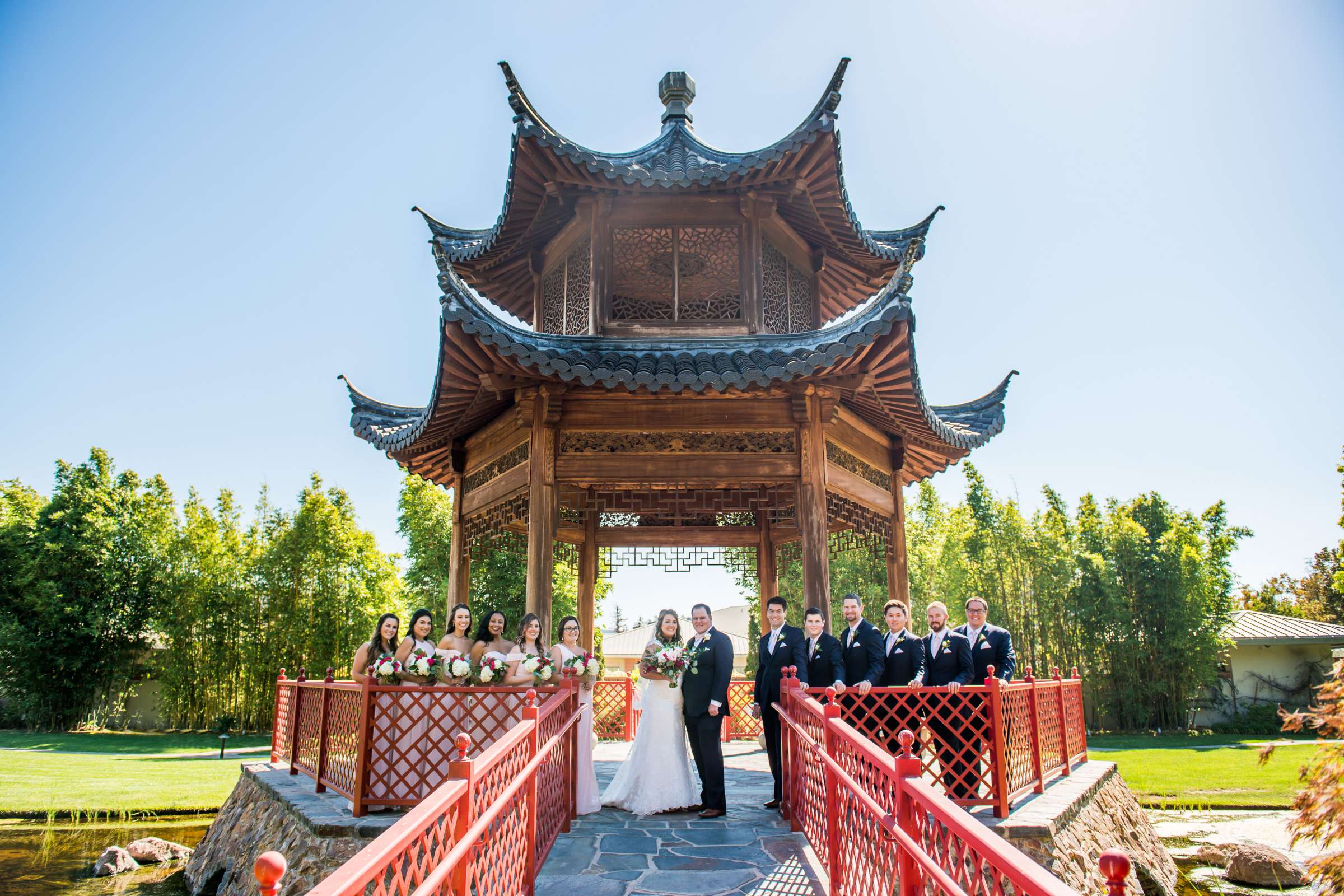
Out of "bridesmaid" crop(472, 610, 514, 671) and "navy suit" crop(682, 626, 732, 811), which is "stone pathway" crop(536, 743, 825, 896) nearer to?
"navy suit" crop(682, 626, 732, 811)

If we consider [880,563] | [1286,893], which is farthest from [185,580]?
[1286,893]

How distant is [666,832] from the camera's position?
236 inches

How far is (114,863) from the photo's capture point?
9859 mm

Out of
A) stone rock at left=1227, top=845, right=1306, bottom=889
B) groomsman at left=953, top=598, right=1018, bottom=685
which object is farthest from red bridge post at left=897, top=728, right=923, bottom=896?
stone rock at left=1227, top=845, right=1306, bottom=889

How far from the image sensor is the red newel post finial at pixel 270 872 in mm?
1737

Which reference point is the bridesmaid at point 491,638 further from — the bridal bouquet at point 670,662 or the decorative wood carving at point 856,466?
the decorative wood carving at point 856,466

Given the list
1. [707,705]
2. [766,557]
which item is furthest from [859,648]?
[766,557]

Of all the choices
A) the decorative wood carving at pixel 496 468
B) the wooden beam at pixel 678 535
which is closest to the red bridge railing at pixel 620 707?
the wooden beam at pixel 678 535

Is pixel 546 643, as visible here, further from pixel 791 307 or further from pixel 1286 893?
pixel 1286 893

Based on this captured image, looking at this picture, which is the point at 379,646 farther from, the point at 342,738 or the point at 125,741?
the point at 125,741

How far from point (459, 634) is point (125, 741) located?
22273 millimetres

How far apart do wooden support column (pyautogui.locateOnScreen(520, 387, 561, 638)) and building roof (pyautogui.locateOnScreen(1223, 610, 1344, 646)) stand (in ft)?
84.2

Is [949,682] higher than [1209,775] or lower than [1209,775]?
higher

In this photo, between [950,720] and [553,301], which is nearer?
[950,720]
